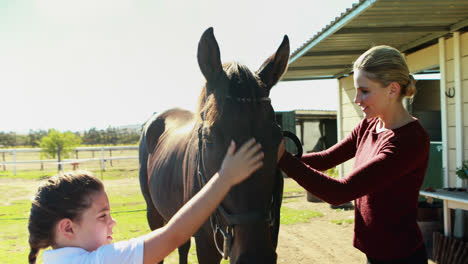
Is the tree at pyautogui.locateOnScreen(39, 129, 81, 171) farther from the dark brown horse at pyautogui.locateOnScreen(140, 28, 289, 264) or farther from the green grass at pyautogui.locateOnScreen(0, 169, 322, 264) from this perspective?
the dark brown horse at pyautogui.locateOnScreen(140, 28, 289, 264)

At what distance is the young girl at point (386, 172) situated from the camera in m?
1.61

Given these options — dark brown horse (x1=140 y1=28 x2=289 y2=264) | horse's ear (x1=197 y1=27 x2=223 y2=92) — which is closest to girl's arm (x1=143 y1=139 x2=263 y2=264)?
dark brown horse (x1=140 y1=28 x2=289 y2=264)

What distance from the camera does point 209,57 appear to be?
5.64 feet

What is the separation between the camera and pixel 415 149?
1.63 metres

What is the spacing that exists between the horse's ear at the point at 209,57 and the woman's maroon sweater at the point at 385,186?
593 mm

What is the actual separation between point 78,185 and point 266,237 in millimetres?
827

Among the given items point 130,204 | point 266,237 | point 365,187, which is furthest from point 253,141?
point 130,204

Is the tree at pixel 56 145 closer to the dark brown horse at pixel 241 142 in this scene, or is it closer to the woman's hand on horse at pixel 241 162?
the dark brown horse at pixel 241 142

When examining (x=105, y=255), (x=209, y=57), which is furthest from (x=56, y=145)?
(x=105, y=255)

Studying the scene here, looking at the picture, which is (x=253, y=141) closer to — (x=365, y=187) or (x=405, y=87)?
(x=365, y=187)

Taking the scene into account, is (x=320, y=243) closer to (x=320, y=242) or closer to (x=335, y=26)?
(x=320, y=242)

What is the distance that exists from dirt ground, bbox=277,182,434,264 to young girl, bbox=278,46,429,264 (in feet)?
10.9

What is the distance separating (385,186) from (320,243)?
4.23m

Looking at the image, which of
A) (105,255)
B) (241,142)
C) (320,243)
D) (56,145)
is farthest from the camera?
(56,145)
